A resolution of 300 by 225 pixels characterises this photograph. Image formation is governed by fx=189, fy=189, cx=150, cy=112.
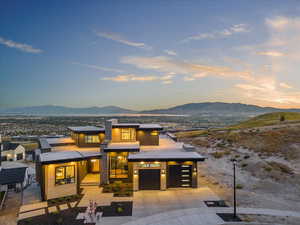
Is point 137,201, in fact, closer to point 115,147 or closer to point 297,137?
point 115,147

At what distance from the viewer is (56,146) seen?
25.3m

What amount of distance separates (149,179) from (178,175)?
127 inches

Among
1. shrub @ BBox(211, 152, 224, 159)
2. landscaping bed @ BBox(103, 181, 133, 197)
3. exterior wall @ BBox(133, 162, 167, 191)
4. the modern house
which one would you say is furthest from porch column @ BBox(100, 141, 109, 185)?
shrub @ BBox(211, 152, 224, 159)

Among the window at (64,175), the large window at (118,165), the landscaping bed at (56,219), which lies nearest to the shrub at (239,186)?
the large window at (118,165)

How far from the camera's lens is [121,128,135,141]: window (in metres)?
25.7

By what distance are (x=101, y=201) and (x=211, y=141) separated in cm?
3507

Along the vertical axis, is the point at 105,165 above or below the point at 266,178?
above

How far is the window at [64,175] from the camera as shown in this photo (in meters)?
18.2

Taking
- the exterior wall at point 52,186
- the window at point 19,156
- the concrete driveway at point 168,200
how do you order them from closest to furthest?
the concrete driveway at point 168,200 → the exterior wall at point 52,186 → the window at point 19,156

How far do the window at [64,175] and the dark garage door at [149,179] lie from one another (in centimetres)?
697

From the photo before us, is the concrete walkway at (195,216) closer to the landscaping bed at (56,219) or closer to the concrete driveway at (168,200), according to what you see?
the concrete driveway at (168,200)

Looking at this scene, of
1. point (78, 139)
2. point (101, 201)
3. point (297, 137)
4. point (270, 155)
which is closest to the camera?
point (101, 201)

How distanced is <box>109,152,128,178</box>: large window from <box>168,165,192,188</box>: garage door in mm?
5431

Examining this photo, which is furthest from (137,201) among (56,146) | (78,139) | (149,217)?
(56,146)
